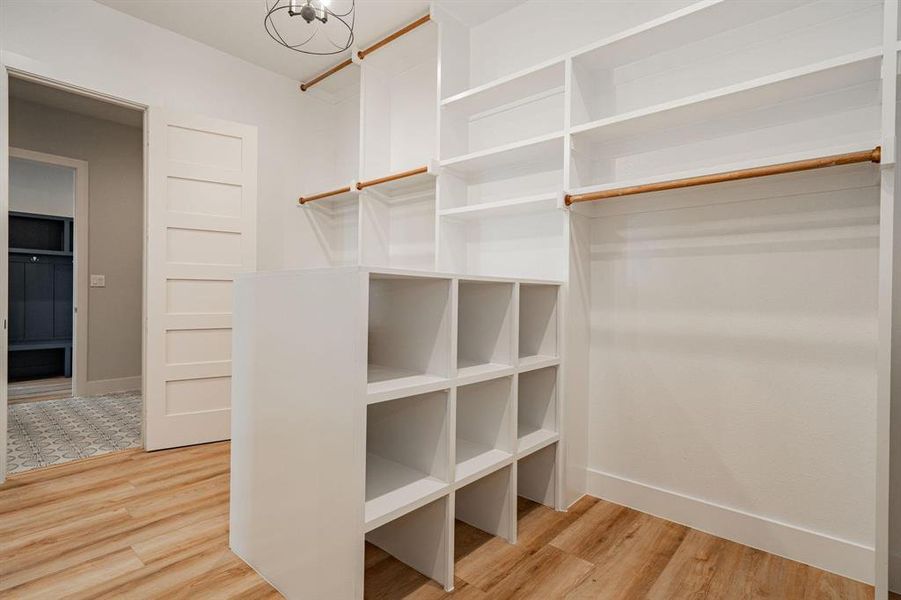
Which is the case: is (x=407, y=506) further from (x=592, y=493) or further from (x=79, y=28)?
(x=79, y=28)

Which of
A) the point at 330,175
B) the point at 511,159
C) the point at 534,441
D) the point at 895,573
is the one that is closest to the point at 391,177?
the point at 511,159

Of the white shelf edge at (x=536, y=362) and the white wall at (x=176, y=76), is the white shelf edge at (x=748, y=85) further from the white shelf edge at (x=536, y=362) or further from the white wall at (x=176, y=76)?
the white wall at (x=176, y=76)

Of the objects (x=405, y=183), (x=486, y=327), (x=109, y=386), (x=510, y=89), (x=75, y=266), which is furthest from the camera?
(x=109, y=386)

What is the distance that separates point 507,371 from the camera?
1798 mm

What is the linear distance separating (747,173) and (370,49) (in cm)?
253

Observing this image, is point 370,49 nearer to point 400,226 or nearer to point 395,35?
point 395,35

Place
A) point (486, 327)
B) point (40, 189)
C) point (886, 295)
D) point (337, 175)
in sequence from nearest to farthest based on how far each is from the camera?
point (886, 295)
point (486, 327)
point (337, 175)
point (40, 189)

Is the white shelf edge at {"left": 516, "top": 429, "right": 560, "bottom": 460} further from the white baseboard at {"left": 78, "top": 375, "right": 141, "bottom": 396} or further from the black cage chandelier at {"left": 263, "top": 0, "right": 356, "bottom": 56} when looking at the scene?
the white baseboard at {"left": 78, "top": 375, "right": 141, "bottom": 396}

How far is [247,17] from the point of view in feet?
9.45

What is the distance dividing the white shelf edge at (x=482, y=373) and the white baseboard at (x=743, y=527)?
88 cm

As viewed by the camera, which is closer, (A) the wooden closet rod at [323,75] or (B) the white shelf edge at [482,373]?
(B) the white shelf edge at [482,373]

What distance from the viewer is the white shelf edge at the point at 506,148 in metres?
2.15

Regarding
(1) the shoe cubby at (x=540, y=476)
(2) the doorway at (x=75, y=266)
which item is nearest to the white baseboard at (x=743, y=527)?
(1) the shoe cubby at (x=540, y=476)

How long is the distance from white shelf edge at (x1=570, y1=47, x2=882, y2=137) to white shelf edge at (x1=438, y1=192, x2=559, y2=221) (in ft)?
1.07
